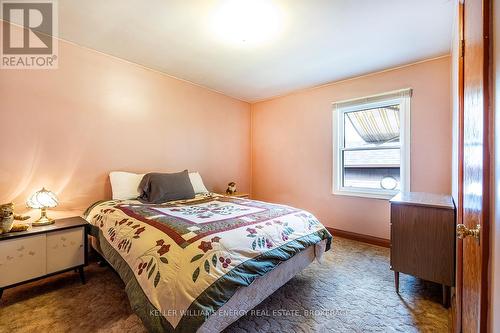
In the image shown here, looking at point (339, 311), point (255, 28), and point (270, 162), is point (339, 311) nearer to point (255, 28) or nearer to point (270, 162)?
point (255, 28)

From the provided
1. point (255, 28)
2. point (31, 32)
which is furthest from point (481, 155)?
point (31, 32)

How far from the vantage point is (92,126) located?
260 cm

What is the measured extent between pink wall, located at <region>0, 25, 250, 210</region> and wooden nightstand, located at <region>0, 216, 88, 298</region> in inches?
22.3

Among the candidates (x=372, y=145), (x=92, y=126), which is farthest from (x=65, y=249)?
(x=372, y=145)

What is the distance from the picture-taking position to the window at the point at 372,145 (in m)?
2.88

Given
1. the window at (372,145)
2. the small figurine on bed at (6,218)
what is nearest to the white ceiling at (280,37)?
A: the window at (372,145)

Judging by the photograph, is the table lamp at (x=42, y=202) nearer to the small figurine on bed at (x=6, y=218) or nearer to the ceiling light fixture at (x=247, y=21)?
the small figurine on bed at (x=6, y=218)

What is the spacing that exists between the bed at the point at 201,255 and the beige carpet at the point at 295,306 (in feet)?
0.68

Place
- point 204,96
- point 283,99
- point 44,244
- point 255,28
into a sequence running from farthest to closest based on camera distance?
point 283,99 < point 204,96 < point 255,28 < point 44,244

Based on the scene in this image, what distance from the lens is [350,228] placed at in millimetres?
3295

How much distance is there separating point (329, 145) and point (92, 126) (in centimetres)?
322

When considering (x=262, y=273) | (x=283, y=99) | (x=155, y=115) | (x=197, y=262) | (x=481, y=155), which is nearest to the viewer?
(x=481, y=155)

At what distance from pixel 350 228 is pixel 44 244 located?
3520mm

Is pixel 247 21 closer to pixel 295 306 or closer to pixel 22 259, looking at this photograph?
pixel 295 306
